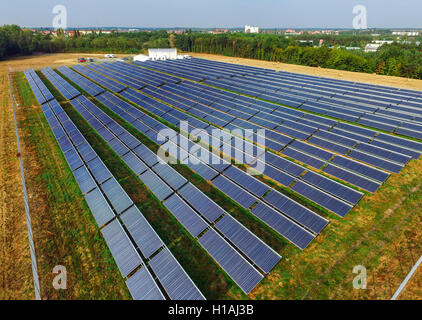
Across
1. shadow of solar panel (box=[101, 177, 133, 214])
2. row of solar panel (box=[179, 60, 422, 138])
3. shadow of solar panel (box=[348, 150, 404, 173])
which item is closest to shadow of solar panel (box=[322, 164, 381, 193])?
shadow of solar panel (box=[348, 150, 404, 173])

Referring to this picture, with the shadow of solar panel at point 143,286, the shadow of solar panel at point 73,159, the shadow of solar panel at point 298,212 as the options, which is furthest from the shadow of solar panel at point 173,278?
the shadow of solar panel at point 73,159

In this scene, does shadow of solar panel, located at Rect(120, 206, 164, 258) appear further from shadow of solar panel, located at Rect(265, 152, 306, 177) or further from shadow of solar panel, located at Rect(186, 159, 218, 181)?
shadow of solar panel, located at Rect(265, 152, 306, 177)

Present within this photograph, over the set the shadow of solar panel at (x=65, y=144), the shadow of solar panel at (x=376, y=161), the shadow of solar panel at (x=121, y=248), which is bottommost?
the shadow of solar panel at (x=121, y=248)

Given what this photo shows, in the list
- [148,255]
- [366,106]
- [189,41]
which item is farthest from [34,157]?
[189,41]

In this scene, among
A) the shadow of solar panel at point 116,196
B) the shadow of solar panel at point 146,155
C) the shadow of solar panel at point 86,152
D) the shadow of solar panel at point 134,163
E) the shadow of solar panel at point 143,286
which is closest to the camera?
the shadow of solar panel at point 143,286

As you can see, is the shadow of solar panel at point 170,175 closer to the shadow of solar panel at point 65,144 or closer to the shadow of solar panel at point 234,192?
the shadow of solar panel at point 234,192
